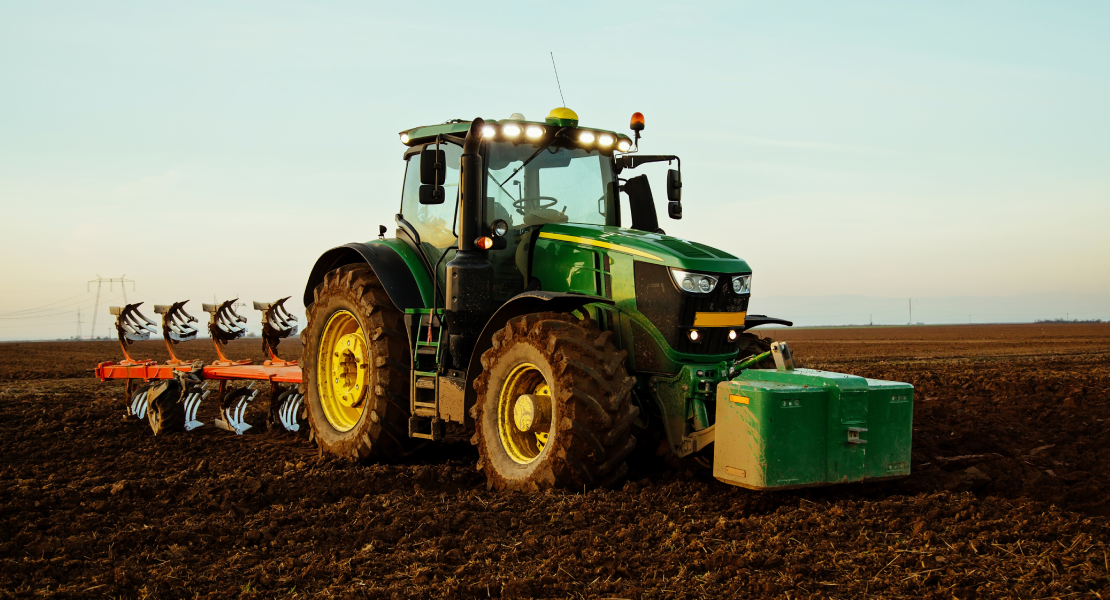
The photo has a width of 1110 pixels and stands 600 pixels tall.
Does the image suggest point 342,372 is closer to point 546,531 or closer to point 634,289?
point 634,289

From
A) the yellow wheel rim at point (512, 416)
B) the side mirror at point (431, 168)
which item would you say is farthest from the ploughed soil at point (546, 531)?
the side mirror at point (431, 168)

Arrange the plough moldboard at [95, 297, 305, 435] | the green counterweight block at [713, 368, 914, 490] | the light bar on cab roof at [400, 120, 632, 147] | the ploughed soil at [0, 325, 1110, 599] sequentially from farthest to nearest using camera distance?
the plough moldboard at [95, 297, 305, 435], the light bar on cab roof at [400, 120, 632, 147], the green counterweight block at [713, 368, 914, 490], the ploughed soil at [0, 325, 1110, 599]

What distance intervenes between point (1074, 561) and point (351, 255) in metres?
6.14

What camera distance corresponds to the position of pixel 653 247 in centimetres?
594

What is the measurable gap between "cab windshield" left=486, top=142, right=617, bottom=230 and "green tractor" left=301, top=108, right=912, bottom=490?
1 centimetres

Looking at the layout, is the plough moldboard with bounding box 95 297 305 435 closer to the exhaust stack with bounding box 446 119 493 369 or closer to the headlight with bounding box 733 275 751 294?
the exhaust stack with bounding box 446 119 493 369

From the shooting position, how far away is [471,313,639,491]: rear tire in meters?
5.32

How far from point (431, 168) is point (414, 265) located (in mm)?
1212

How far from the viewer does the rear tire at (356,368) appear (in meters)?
7.16

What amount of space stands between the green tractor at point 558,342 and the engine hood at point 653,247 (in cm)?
2

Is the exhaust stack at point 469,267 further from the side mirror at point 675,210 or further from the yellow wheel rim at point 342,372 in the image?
the side mirror at point 675,210

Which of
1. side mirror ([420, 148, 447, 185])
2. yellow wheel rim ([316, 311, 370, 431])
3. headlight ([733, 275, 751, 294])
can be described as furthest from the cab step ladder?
headlight ([733, 275, 751, 294])

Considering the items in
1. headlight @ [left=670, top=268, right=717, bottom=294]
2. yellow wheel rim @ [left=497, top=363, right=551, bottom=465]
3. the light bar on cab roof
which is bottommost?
yellow wheel rim @ [left=497, top=363, right=551, bottom=465]

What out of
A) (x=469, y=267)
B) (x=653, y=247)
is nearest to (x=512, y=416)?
(x=469, y=267)
